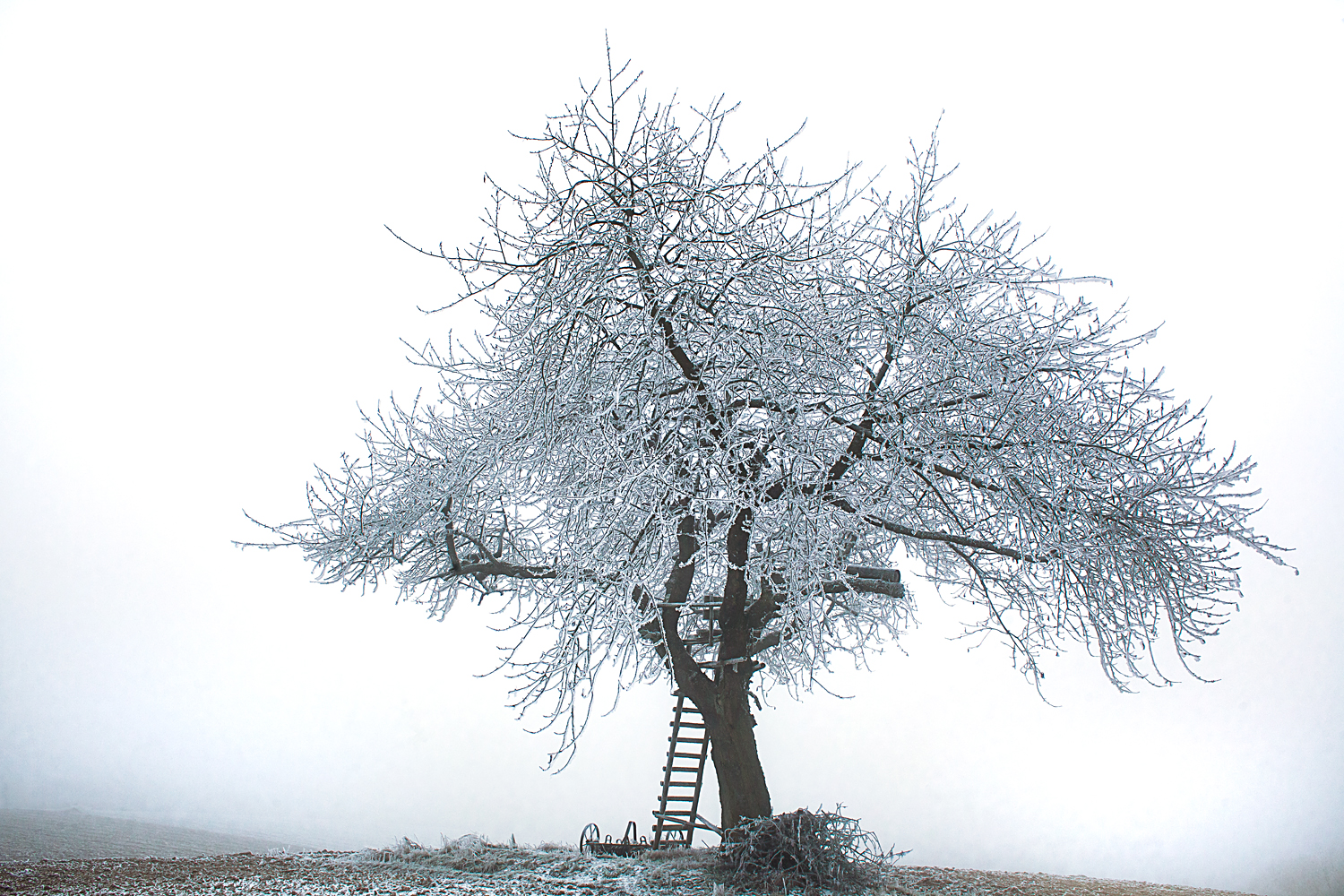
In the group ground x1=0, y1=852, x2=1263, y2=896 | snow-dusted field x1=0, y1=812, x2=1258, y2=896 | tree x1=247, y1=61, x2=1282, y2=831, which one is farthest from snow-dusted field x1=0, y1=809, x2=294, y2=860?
tree x1=247, y1=61, x2=1282, y2=831

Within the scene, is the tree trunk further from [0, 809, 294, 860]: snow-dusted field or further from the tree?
[0, 809, 294, 860]: snow-dusted field

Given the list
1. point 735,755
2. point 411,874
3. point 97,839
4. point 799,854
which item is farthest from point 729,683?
point 97,839

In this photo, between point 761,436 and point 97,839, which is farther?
point 97,839

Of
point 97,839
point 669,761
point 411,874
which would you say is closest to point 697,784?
point 669,761

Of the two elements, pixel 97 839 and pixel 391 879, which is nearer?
pixel 391 879

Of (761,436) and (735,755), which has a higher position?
(761,436)

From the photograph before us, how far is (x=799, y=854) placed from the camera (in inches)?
235

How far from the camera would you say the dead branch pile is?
5.86 meters

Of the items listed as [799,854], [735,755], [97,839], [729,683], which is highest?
[729,683]

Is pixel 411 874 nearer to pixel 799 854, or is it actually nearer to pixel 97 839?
pixel 799 854

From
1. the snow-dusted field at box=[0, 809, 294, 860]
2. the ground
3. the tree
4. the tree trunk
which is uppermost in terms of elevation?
the tree

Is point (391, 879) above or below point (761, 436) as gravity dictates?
below

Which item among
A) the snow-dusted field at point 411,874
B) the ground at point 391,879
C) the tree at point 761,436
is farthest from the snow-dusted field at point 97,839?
the tree at point 761,436

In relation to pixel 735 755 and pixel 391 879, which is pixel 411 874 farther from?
pixel 735 755
